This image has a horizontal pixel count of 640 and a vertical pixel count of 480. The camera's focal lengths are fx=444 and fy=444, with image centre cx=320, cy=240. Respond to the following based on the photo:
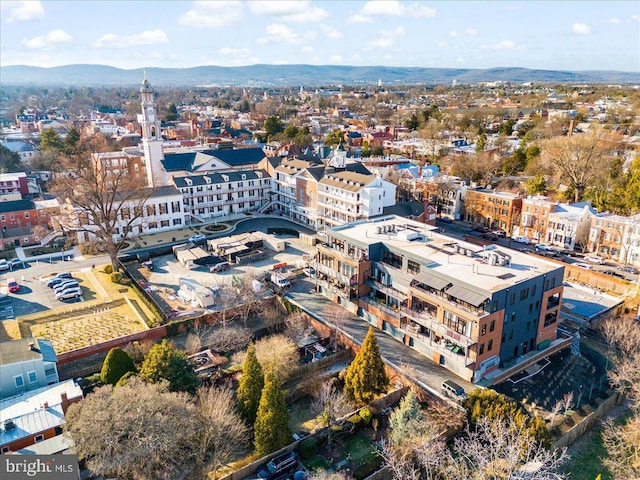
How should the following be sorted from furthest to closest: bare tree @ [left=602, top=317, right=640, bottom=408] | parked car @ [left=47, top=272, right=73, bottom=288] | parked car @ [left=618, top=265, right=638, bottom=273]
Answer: parked car @ [left=618, top=265, right=638, bottom=273], parked car @ [left=47, top=272, right=73, bottom=288], bare tree @ [left=602, top=317, right=640, bottom=408]

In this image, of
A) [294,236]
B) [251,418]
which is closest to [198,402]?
[251,418]

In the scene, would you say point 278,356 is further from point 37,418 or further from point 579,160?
point 579,160

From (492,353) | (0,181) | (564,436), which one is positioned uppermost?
(0,181)

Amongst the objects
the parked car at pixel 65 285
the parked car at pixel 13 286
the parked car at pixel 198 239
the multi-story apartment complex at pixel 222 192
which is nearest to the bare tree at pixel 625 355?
the parked car at pixel 198 239

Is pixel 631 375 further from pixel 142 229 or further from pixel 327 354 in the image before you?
pixel 142 229

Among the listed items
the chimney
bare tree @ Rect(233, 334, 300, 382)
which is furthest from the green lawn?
the chimney

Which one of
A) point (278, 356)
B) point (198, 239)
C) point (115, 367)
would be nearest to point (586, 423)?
point (278, 356)

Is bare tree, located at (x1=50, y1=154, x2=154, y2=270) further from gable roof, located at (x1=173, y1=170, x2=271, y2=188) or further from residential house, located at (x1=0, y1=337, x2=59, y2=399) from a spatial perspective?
residential house, located at (x1=0, y1=337, x2=59, y2=399)
